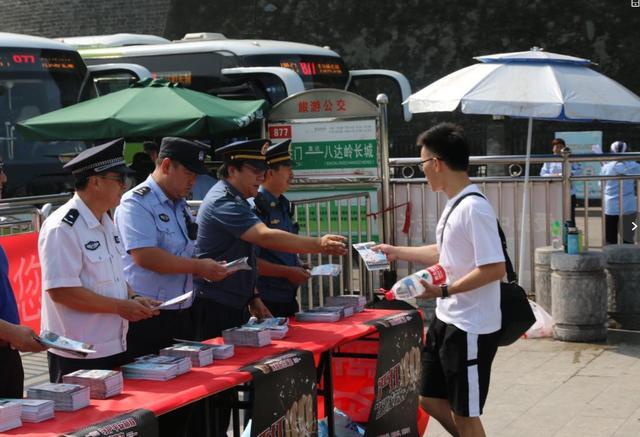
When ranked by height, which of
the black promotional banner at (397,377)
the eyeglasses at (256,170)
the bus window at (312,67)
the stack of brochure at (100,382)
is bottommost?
the black promotional banner at (397,377)

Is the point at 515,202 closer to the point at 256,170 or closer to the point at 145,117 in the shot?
the point at 145,117

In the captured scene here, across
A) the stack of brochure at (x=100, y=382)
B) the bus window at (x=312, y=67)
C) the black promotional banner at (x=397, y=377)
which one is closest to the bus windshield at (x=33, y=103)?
the bus window at (x=312, y=67)

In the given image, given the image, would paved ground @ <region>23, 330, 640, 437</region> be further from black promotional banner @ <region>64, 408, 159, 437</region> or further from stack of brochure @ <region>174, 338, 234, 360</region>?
black promotional banner @ <region>64, 408, 159, 437</region>

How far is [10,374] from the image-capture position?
4520 mm

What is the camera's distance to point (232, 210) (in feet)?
18.7

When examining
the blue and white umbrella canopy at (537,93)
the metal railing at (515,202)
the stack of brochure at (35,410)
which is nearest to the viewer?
the stack of brochure at (35,410)

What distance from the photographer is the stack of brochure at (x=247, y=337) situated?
5.21m

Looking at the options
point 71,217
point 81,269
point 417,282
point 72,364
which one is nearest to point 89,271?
point 81,269

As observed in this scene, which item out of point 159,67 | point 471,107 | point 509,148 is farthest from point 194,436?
point 509,148

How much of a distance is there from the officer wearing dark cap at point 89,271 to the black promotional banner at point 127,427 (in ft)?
2.56

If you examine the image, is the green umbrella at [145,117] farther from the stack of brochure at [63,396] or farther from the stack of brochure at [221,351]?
the stack of brochure at [63,396]

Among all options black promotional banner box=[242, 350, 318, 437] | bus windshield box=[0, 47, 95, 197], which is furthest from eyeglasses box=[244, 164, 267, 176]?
bus windshield box=[0, 47, 95, 197]

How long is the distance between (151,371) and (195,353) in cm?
31

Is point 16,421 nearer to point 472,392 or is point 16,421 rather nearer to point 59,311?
point 59,311
